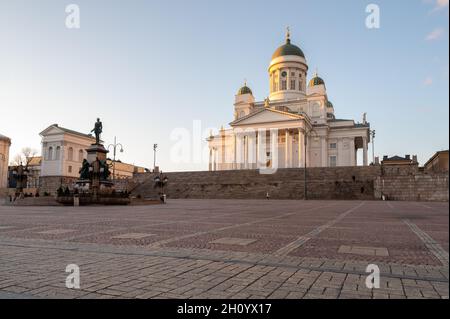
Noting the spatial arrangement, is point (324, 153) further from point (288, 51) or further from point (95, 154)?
point (95, 154)

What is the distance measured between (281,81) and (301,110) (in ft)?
30.6

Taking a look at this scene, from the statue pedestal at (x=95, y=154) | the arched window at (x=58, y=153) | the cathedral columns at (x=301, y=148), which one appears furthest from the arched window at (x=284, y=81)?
the statue pedestal at (x=95, y=154)

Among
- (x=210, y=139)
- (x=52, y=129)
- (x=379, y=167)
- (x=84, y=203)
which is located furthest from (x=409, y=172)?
(x=52, y=129)

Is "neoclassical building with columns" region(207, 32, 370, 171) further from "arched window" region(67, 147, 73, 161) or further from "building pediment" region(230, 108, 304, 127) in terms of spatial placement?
"arched window" region(67, 147, 73, 161)

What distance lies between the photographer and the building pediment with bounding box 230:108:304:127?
71.7 m

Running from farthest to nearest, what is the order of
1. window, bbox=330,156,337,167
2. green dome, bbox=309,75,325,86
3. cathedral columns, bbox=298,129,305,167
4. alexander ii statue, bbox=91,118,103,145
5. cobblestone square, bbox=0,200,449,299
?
1. green dome, bbox=309,75,325,86
2. window, bbox=330,156,337,167
3. cathedral columns, bbox=298,129,305,167
4. alexander ii statue, bbox=91,118,103,145
5. cobblestone square, bbox=0,200,449,299

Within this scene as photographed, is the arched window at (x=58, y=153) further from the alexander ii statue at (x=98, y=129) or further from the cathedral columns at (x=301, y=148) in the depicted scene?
the alexander ii statue at (x=98, y=129)

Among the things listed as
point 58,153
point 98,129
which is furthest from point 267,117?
point 58,153

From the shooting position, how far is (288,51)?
86250 mm

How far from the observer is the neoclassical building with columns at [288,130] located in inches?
2938

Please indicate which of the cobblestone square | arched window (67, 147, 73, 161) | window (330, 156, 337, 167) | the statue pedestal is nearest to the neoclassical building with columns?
window (330, 156, 337, 167)
